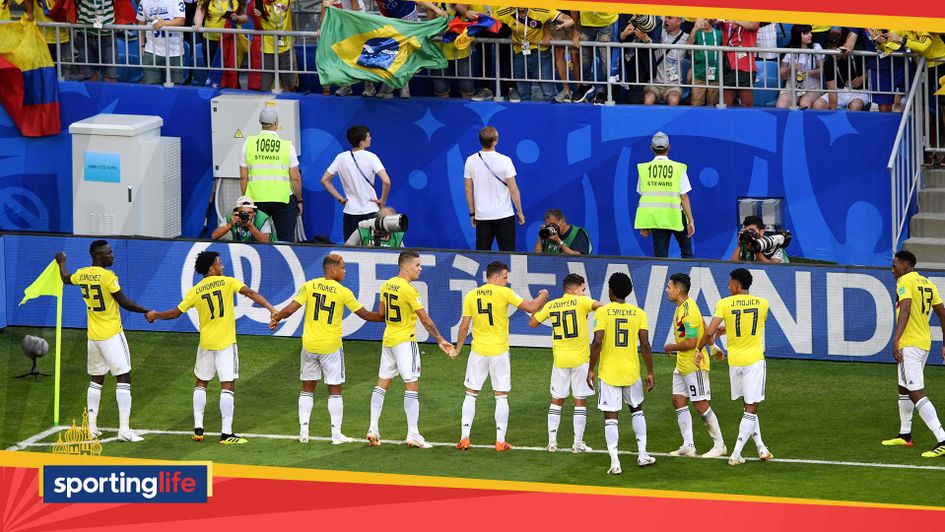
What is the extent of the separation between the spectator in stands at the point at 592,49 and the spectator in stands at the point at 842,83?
2.77 meters

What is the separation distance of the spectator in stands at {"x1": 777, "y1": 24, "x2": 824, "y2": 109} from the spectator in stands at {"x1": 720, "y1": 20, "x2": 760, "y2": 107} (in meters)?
0.43

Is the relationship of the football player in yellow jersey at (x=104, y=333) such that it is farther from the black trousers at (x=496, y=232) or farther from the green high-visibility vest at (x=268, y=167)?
the black trousers at (x=496, y=232)

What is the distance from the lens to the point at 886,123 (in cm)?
2225

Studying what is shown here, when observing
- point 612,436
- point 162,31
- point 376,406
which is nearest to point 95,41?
point 162,31

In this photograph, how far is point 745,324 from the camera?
661 inches

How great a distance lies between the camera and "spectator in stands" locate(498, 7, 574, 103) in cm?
2289

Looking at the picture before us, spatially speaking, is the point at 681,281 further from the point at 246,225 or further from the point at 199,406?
the point at 246,225

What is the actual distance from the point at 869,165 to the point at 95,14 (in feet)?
34.9

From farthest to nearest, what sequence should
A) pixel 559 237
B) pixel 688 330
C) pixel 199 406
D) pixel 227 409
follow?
pixel 559 237
pixel 199 406
pixel 227 409
pixel 688 330

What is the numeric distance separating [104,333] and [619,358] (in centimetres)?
518

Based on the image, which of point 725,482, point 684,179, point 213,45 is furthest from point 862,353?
point 213,45

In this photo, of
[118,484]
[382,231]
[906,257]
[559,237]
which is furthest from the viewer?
[382,231]

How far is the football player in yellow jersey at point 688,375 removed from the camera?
16.8m

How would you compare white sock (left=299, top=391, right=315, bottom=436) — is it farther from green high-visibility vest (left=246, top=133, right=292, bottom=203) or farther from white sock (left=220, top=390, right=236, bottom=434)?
green high-visibility vest (left=246, top=133, right=292, bottom=203)
